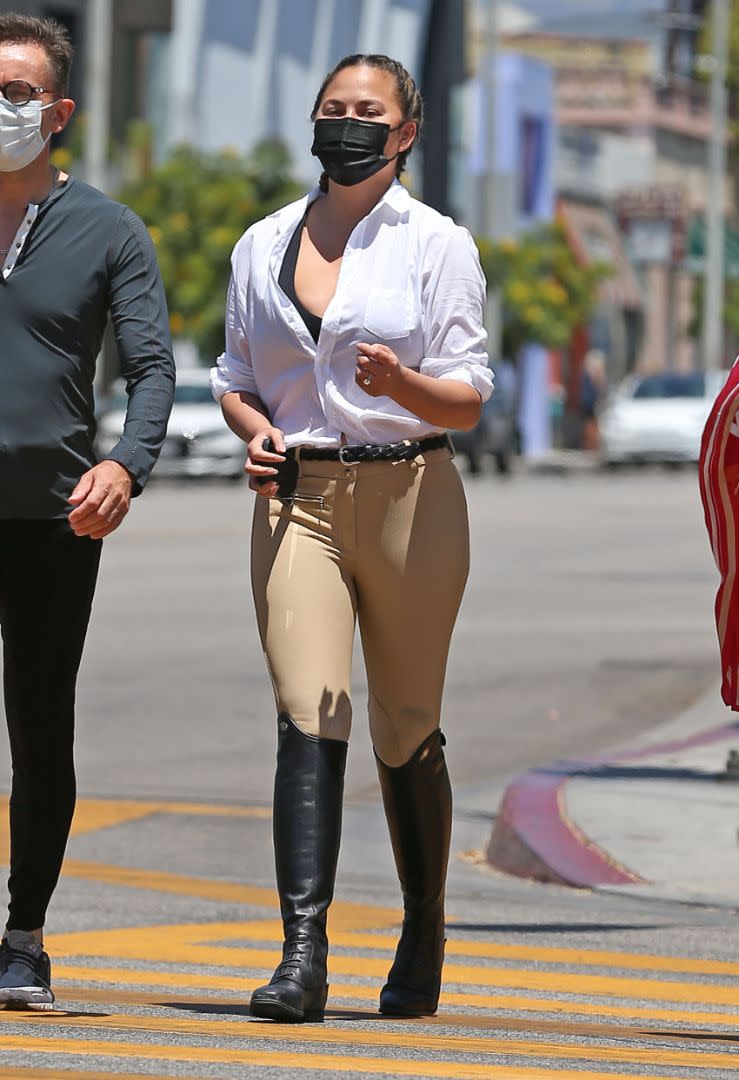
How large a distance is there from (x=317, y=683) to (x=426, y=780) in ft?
1.19

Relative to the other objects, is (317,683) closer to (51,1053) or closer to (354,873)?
(51,1053)

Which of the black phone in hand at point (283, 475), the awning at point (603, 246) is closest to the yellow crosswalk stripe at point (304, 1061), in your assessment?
the black phone in hand at point (283, 475)

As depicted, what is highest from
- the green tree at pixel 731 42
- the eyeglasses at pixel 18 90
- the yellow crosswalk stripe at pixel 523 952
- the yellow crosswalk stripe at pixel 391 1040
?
the eyeglasses at pixel 18 90

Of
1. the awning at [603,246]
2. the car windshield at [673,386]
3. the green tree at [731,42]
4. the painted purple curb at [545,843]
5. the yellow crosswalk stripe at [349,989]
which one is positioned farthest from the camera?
the green tree at [731,42]

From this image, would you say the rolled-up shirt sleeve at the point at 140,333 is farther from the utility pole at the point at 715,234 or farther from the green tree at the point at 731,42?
the green tree at the point at 731,42

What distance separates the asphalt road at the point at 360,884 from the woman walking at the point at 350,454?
513 millimetres

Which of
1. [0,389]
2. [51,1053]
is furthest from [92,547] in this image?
[51,1053]

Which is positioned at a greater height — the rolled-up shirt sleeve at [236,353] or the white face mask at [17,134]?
the white face mask at [17,134]

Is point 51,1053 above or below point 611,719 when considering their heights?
above

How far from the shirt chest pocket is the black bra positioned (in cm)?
11

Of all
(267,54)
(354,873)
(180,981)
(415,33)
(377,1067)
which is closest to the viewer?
(377,1067)

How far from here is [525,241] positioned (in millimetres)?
52844

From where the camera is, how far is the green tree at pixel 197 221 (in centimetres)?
4325

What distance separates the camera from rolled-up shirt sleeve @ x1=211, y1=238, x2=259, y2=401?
548 cm
